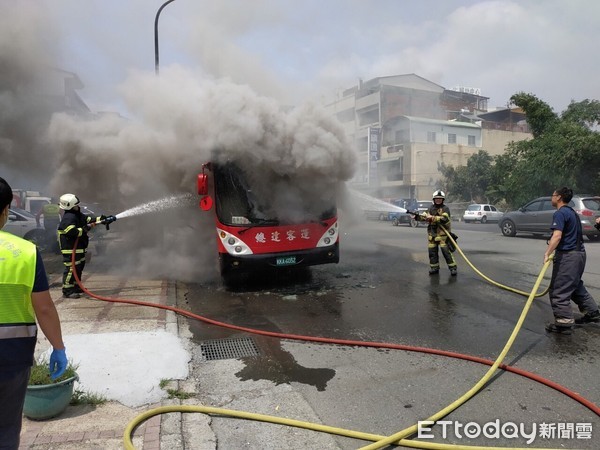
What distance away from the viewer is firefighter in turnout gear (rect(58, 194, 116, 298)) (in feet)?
21.5

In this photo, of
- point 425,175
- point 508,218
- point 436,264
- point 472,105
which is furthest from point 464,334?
point 472,105

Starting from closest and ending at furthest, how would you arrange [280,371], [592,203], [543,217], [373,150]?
[280,371] < [592,203] < [543,217] < [373,150]

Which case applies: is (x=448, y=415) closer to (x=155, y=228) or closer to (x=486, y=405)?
(x=486, y=405)

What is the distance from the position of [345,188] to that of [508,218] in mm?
10522

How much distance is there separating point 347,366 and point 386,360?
1.35 feet

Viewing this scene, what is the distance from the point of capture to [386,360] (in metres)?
4.27

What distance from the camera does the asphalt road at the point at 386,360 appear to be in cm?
312

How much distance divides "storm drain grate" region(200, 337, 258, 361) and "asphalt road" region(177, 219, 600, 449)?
4.0 inches

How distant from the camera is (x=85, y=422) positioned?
3.01m

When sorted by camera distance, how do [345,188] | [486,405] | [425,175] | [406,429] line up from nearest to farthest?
[406,429] → [486,405] → [345,188] → [425,175]

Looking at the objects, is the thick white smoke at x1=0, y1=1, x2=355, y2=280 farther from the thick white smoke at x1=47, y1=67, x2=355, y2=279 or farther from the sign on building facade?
the sign on building facade

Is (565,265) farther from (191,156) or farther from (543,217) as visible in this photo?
(543,217)

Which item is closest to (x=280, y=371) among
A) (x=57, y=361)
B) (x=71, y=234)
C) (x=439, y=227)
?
(x=57, y=361)

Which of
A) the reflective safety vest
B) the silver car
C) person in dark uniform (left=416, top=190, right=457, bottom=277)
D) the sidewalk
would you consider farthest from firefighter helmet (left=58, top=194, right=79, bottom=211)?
the silver car
